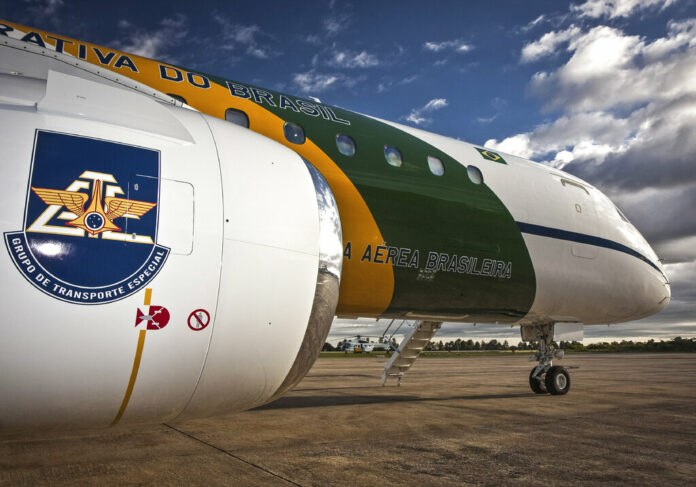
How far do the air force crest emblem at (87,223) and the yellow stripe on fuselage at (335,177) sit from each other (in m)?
3.23

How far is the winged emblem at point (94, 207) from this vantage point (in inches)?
117

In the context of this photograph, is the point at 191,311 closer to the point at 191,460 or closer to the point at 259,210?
the point at 259,210

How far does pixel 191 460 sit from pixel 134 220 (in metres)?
2.69

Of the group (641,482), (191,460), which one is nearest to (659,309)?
(641,482)

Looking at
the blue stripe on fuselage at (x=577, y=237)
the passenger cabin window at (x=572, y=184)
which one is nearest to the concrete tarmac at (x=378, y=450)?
the blue stripe on fuselage at (x=577, y=237)

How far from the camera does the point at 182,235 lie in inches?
129

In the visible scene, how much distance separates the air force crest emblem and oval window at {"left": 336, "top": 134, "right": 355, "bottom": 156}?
4.10m


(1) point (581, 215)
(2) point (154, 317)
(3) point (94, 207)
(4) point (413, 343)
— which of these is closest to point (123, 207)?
(3) point (94, 207)

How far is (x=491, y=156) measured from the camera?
31.3 ft

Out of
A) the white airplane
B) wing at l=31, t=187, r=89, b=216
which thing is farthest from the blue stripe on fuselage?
wing at l=31, t=187, r=89, b=216

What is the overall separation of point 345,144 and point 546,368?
7395mm

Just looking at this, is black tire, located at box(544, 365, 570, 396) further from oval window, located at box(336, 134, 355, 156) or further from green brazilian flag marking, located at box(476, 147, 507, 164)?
oval window, located at box(336, 134, 355, 156)

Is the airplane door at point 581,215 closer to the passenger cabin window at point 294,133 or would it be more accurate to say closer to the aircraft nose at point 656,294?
the aircraft nose at point 656,294

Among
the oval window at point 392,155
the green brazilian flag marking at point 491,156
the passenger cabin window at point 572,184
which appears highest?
the green brazilian flag marking at point 491,156
